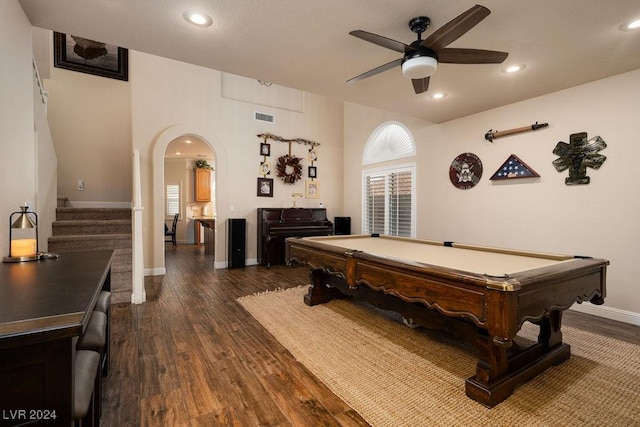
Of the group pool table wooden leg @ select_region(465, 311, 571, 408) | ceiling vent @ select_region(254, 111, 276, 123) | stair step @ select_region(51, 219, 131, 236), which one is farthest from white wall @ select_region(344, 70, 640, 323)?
stair step @ select_region(51, 219, 131, 236)

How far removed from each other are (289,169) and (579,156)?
4675mm

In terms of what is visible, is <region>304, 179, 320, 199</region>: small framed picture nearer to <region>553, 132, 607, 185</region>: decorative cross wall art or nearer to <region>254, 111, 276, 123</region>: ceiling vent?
<region>254, 111, 276, 123</region>: ceiling vent

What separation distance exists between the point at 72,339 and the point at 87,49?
633 centimetres


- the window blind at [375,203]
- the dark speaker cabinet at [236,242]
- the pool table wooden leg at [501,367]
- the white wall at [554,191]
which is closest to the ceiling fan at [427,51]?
the pool table wooden leg at [501,367]

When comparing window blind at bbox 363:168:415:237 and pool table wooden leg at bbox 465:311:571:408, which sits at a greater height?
window blind at bbox 363:168:415:237

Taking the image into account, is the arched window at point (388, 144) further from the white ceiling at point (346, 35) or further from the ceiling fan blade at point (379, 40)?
the ceiling fan blade at point (379, 40)

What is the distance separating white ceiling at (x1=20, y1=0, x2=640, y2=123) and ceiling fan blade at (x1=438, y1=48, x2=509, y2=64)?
0.23 meters

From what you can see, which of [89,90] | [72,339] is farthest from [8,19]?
[89,90]

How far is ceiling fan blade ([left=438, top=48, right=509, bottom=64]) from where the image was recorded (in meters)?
2.10

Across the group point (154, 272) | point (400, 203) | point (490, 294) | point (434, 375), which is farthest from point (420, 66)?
point (154, 272)

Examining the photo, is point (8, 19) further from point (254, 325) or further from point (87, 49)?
point (87, 49)

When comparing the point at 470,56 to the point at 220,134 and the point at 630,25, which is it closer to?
the point at 630,25

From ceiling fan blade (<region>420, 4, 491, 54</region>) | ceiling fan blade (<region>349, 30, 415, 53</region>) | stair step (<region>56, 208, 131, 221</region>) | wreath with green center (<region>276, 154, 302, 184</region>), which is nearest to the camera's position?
Answer: ceiling fan blade (<region>420, 4, 491, 54</region>)

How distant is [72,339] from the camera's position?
0.83m
